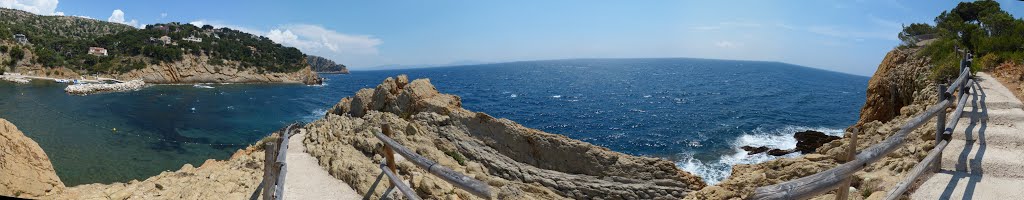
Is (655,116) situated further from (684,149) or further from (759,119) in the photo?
(684,149)

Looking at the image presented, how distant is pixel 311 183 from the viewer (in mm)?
10164

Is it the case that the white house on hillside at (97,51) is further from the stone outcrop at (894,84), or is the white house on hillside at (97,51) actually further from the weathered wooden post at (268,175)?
the stone outcrop at (894,84)

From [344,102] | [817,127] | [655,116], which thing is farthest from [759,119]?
[344,102]

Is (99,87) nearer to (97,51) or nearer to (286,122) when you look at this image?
(97,51)

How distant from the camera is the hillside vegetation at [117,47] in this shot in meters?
77.4

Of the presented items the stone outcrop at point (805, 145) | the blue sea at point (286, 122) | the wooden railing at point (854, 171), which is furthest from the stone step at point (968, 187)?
the stone outcrop at point (805, 145)

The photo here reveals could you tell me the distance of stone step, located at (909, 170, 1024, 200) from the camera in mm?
5180

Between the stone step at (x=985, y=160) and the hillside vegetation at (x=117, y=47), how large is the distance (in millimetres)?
101585

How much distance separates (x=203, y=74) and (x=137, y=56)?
10.8 metres

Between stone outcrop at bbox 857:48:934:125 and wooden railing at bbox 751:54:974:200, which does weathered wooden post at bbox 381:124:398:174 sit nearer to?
wooden railing at bbox 751:54:974:200

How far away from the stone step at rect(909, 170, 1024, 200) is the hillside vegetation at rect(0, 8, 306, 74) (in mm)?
101319

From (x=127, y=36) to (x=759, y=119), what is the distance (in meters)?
116

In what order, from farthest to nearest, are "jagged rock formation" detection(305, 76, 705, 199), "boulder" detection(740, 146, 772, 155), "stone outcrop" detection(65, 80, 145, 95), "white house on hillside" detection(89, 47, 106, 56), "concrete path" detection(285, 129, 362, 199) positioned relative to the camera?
1. "white house on hillside" detection(89, 47, 106, 56)
2. "stone outcrop" detection(65, 80, 145, 95)
3. "boulder" detection(740, 146, 772, 155)
4. "jagged rock formation" detection(305, 76, 705, 199)
5. "concrete path" detection(285, 129, 362, 199)

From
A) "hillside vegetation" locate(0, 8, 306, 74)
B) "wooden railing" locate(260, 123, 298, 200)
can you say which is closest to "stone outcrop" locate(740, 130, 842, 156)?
"wooden railing" locate(260, 123, 298, 200)
